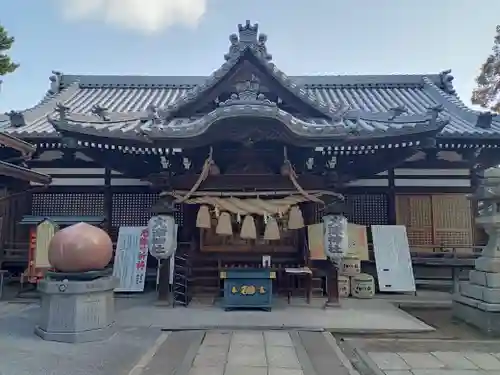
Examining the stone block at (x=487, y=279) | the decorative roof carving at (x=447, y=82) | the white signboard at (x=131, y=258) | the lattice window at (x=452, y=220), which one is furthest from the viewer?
the decorative roof carving at (x=447, y=82)

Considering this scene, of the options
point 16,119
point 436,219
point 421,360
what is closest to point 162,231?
point 421,360

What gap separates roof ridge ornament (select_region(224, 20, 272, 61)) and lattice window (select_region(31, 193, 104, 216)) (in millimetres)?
4954

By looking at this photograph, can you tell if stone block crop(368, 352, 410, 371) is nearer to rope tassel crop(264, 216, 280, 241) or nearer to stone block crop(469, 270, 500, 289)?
stone block crop(469, 270, 500, 289)

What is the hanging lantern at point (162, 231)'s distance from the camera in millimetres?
7586

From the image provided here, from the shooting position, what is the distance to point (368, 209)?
9.95 meters

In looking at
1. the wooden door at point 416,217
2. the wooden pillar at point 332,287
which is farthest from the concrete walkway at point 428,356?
the wooden door at point 416,217

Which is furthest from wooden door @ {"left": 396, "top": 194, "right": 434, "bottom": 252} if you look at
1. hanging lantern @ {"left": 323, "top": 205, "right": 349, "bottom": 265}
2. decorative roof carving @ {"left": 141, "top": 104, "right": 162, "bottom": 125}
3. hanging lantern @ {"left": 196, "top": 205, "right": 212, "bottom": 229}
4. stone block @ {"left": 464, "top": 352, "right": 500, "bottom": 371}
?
decorative roof carving @ {"left": 141, "top": 104, "right": 162, "bottom": 125}

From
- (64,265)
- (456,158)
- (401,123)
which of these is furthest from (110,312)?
(456,158)

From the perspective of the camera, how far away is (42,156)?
→ 995cm

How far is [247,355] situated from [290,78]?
28.6 ft

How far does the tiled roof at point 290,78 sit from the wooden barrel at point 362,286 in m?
3.76

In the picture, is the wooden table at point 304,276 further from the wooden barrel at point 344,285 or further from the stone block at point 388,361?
the stone block at point 388,361

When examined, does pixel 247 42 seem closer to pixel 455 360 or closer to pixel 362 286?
pixel 362 286

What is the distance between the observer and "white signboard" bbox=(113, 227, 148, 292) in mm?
9062
